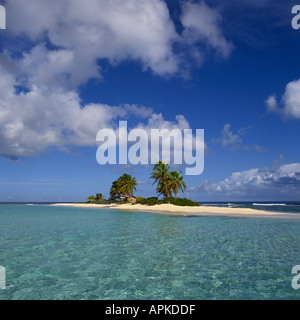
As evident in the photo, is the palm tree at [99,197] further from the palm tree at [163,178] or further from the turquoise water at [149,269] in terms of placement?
the turquoise water at [149,269]

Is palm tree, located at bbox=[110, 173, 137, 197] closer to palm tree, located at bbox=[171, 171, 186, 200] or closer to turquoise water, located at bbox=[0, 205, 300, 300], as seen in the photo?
palm tree, located at bbox=[171, 171, 186, 200]

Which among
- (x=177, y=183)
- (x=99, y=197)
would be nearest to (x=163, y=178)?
(x=177, y=183)

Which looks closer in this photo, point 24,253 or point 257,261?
point 257,261

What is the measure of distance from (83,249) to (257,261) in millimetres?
9194

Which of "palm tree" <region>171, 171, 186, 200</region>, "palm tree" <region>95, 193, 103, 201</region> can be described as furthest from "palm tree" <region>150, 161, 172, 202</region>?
"palm tree" <region>95, 193, 103, 201</region>

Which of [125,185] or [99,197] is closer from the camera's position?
[125,185]

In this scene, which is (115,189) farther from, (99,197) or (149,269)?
(149,269)

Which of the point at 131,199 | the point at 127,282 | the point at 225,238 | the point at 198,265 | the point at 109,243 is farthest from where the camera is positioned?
the point at 131,199

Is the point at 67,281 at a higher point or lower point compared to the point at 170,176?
lower

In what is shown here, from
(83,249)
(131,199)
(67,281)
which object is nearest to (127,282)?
(67,281)

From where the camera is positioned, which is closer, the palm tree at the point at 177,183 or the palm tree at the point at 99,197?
the palm tree at the point at 177,183

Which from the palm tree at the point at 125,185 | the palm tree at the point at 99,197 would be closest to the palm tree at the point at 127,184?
the palm tree at the point at 125,185

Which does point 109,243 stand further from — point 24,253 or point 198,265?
point 198,265
